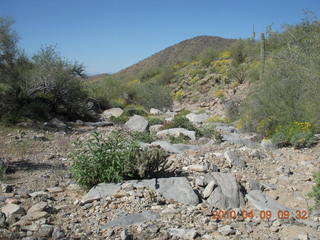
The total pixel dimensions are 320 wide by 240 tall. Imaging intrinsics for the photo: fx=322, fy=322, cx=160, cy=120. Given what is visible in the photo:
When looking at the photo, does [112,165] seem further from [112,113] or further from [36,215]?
[112,113]

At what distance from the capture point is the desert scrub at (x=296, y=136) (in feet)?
23.9

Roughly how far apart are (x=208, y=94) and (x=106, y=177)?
18.9 metres

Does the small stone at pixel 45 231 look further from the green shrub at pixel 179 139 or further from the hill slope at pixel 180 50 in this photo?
the hill slope at pixel 180 50

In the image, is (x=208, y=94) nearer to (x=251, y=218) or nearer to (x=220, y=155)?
(x=220, y=155)

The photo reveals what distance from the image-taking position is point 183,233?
3.39 meters

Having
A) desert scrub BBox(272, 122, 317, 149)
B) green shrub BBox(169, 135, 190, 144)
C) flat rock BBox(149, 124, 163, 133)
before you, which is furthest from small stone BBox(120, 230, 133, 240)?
flat rock BBox(149, 124, 163, 133)

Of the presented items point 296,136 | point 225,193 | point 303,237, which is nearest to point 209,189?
point 225,193

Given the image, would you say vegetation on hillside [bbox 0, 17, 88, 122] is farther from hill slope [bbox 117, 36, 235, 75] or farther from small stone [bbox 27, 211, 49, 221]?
hill slope [bbox 117, 36, 235, 75]

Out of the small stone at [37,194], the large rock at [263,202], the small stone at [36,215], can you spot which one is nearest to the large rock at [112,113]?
the small stone at [37,194]

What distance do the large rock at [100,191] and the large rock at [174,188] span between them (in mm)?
283

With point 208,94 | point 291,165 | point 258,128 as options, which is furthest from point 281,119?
point 208,94

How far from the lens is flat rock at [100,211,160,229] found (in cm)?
358

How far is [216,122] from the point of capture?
1262 cm
